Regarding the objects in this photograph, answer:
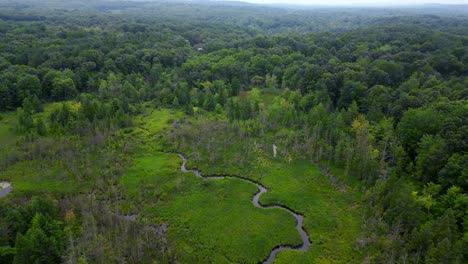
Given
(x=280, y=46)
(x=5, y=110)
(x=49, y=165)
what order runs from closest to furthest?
(x=49, y=165)
(x=5, y=110)
(x=280, y=46)

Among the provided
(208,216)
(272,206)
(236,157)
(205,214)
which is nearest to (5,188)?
(205,214)

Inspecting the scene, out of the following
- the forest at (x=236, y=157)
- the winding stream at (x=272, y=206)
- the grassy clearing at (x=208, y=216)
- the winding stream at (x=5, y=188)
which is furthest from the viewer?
the winding stream at (x=5, y=188)

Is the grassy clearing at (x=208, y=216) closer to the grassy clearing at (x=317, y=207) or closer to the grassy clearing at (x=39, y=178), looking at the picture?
the grassy clearing at (x=317, y=207)

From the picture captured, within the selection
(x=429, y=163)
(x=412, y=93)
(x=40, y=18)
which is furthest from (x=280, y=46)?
(x=40, y=18)

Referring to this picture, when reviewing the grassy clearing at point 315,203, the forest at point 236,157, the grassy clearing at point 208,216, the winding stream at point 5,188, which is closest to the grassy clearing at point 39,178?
the forest at point 236,157

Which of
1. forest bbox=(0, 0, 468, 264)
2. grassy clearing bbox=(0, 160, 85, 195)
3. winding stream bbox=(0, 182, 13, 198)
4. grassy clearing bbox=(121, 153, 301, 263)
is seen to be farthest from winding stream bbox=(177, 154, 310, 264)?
winding stream bbox=(0, 182, 13, 198)

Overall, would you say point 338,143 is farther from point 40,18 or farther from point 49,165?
point 40,18

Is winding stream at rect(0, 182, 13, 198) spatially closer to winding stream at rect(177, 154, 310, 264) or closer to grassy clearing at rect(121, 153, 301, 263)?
grassy clearing at rect(121, 153, 301, 263)
